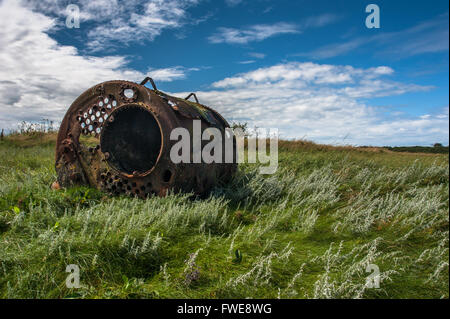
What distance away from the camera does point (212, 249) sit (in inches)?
142

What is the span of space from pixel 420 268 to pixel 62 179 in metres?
5.73

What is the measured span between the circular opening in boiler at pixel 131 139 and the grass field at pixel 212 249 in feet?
2.37

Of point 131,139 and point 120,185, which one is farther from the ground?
point 131,139

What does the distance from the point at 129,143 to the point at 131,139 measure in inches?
3.2

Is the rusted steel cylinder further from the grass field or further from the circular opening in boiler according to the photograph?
the grass field

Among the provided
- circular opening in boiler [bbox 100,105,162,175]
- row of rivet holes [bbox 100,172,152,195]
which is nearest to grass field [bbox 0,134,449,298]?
row of rivet holes [bbox 100,172,152,195]

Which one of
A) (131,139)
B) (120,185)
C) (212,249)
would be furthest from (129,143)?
(212,249)

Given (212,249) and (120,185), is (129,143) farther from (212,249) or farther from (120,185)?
(212,249)

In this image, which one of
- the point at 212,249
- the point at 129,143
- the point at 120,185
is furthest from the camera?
the point at 129,143

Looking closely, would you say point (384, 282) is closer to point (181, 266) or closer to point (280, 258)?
point (280, 258)

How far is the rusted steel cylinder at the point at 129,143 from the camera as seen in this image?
4828 mm

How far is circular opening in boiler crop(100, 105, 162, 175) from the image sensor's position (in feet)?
17.6

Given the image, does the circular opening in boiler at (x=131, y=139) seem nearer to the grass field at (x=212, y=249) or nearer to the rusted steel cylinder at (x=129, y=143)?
the rusted steel cylinder at (x=129, y=143)

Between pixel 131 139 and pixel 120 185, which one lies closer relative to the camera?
pixel 120 185
